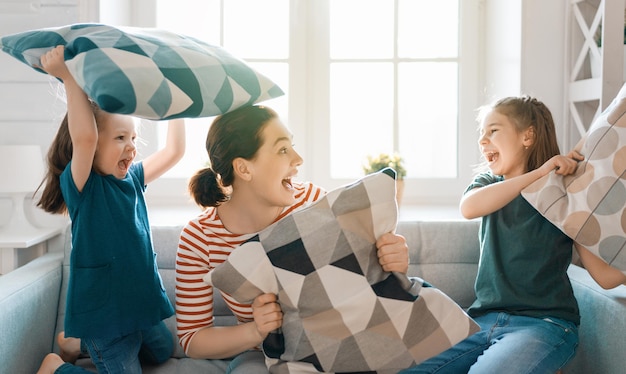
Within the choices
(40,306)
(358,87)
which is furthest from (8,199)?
(358,87)

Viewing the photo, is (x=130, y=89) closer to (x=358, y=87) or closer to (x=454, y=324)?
(x=454, y=324)

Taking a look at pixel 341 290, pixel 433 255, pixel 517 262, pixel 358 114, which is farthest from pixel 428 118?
pixel 341 290

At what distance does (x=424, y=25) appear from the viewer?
2965mm

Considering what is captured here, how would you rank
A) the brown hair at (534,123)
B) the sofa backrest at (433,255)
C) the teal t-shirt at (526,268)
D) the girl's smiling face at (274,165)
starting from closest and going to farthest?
the girl's smiling face at (274,165) → the teal t-shirt at (526,268) → the brown hair at (534,123) → the sofa backrest at (433,255)

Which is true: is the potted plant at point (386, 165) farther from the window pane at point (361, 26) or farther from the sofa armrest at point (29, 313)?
the sofa armrest at point (29, 313)

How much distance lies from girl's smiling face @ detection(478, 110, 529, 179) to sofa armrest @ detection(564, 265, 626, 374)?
1.21 feet

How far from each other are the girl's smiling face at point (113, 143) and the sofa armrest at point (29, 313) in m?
0.44

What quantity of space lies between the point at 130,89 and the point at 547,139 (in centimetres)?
121

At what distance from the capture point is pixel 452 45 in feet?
9.80

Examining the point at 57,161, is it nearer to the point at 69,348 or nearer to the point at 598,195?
the point at 69,348

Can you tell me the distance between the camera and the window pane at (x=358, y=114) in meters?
2.98

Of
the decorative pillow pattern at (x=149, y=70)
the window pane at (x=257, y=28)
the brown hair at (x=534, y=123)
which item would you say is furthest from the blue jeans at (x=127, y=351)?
the window pane at (x=257, y=28)

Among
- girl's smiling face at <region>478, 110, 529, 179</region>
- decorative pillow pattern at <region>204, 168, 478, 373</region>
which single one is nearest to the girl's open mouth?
girl's smiling face at <region>478, 110, 529, 179</region>

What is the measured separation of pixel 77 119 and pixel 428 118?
180 cm
